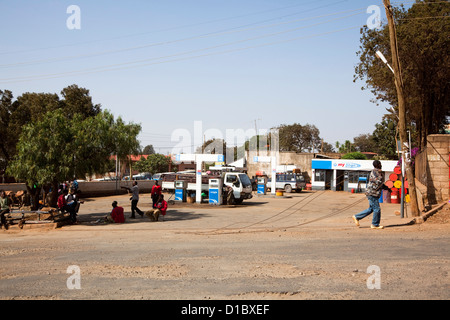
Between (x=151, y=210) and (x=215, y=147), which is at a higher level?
(x=215, y=147)

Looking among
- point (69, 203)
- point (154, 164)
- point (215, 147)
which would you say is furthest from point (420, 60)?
point (215, 147)

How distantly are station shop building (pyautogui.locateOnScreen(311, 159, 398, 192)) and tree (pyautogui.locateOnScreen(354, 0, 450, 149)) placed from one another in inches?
540

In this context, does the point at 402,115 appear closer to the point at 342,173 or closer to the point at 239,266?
the point at 239,266

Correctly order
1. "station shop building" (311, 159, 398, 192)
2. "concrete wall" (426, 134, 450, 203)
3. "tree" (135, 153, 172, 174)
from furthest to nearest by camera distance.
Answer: "tree" (135, 153, 172, 174) < "station shop building" (311, 159, 398, 192) < "concrete wall" (426, 134, 450, 203)

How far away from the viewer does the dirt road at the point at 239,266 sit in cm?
591

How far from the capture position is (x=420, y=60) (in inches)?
1146

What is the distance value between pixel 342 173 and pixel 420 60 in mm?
23466

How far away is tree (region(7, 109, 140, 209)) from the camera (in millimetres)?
16875

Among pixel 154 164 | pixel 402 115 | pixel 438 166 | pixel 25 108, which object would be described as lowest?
pixel 438 166

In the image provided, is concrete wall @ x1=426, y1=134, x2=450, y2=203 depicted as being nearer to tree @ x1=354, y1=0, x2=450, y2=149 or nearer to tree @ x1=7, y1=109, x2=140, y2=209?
tree @ x1=354, y1=0, x2=450, y2=149

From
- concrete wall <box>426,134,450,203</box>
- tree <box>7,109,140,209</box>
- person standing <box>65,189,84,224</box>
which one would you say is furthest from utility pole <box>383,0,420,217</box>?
person standing <box>65,189,84,224</box>

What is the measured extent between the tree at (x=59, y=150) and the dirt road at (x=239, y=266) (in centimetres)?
521

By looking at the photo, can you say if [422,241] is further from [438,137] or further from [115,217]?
[115,217]
